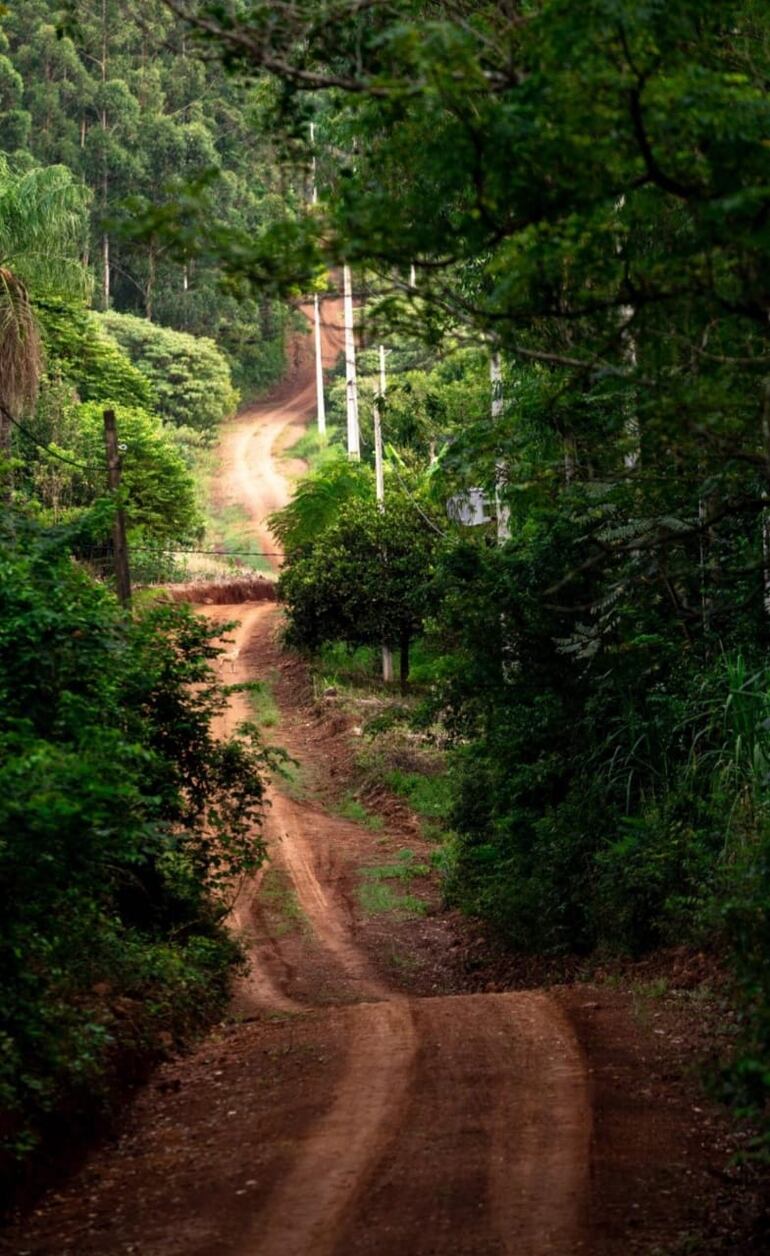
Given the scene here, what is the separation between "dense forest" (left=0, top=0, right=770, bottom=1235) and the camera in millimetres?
7012

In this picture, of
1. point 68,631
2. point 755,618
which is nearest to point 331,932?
point 755,618

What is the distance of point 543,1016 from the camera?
512 inches

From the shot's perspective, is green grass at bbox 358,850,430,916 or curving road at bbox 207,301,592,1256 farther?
green grass at bbox 358,850,430,916

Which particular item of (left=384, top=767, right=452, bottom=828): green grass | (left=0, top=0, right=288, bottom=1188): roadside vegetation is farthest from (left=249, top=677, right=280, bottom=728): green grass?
(left=0, top=0, right=288, bottom=1188): roadside vegetation

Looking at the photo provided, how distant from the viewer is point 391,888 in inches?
969

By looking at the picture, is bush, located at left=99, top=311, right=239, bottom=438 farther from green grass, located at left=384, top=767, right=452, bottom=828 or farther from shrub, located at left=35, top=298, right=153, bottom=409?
green grass, located at left=384, top=767, right=452, bottom=828

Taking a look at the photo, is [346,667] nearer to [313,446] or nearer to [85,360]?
[85,360]

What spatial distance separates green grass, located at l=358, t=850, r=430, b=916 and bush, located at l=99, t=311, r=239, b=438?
47.1 m

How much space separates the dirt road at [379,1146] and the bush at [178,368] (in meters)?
57.9

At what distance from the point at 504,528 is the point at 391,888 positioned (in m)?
5.74

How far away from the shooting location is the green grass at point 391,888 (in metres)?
23.4

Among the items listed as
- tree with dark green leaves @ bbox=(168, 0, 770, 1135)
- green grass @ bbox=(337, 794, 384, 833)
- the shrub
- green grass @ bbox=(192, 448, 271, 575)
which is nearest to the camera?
tree with dark green leaves @ bbox=(168, 0, 770, 1135)

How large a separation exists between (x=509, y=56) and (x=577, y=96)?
1.03m

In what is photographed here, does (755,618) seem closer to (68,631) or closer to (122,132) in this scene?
(68,631)
